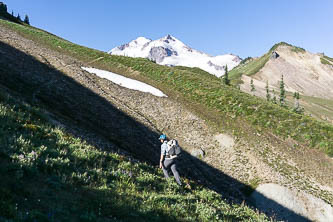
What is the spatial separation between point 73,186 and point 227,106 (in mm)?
34003

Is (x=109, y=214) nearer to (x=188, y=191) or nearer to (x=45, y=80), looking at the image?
(x=188, y=191)

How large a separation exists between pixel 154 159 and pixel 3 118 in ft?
42.7

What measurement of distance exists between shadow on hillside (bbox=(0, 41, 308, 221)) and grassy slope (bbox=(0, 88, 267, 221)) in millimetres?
7688

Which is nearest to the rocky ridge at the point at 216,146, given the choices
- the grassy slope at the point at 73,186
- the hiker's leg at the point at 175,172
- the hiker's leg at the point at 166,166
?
the hiker's leg at the point at 166,166

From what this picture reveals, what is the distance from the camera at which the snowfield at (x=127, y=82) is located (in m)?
40.8

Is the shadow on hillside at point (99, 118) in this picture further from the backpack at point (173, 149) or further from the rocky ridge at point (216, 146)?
the backpack at point (173, 149)

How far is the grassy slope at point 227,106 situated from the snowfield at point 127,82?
112 inches

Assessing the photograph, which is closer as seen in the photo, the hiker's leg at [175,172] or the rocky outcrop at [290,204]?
the hiker's leg at [175,172]

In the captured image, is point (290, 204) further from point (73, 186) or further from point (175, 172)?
point (73, 186)

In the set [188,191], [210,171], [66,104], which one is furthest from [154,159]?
[66,104]

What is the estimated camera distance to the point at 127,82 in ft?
141

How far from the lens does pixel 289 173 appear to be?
25.4 metres

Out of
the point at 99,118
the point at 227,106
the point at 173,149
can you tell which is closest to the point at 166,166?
the point at 173,149

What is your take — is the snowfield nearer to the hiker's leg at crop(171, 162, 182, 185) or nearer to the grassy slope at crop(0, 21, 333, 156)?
the grassy slope at crop(0, 21, 333, 156)
